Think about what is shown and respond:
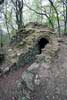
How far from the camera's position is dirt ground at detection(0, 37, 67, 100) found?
7.89m

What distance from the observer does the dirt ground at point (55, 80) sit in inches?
311

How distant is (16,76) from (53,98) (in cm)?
273

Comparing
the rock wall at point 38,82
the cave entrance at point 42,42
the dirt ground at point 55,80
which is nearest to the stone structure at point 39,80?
the rock wall at point 38,82

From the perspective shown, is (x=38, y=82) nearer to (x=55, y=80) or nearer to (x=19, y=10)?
(x=55, y=80)

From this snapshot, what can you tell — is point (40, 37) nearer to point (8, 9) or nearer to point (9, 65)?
point (9, 65)

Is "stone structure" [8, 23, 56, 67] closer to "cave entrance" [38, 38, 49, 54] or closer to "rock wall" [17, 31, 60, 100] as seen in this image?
"cave entrance" [38, 38, 49, 54]

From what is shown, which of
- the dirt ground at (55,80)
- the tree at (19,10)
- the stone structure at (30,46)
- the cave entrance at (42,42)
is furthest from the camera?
the tree at (19,10)

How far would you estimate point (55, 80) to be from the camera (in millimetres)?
8227

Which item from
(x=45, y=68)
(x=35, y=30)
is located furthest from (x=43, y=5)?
(x=45, y=68)

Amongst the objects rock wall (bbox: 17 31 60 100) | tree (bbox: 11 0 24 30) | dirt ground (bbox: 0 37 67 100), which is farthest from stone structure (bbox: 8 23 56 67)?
tree (bbox: 11 0 24 30)

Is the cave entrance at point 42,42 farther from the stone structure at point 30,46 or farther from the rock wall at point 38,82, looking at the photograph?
the rock wall at point 38,82

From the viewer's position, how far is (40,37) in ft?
36.3

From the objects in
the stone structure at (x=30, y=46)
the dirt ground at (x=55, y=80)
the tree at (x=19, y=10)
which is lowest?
the dirt ground at (x=55, y=80)

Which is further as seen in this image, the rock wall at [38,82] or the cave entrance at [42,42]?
the cave entrance at [42,42]
